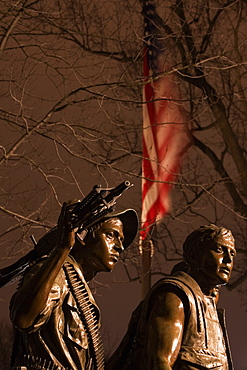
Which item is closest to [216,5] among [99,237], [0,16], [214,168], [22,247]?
[214,168]

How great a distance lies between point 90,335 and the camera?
533cm

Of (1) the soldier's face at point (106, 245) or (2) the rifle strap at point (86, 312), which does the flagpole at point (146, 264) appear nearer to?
(1) the soldier's face at point (106, 245)

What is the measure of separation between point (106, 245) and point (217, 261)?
2.25ft

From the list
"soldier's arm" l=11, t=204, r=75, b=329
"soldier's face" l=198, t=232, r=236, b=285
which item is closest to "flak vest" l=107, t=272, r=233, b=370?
"soldier's face" l=198, t=232, r=236, b=285

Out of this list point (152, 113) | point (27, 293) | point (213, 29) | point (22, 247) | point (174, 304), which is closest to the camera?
point (27, 293)

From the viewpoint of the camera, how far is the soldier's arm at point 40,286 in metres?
5.00

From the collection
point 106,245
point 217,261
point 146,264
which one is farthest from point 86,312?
point 146,264

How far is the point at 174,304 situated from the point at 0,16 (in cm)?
706

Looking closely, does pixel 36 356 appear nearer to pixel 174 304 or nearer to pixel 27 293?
pixel 27 293

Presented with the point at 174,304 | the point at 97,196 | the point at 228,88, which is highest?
the point at 228,88

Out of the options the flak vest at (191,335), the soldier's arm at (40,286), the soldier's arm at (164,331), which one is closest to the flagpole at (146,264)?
the flak vest at (191,335)

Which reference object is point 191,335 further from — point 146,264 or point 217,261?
point 146,264

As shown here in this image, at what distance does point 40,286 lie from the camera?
16.4 feet

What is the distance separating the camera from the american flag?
12305 millimetres
